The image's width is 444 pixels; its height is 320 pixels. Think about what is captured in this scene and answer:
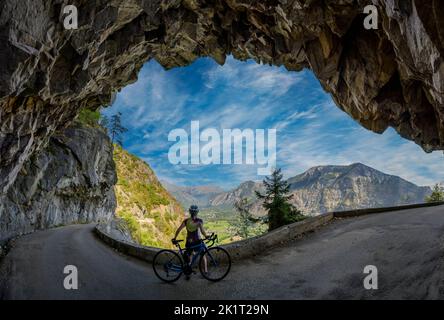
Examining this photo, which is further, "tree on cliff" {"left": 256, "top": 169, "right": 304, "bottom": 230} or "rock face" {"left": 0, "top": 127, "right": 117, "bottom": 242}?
"rock face" {"left": 0, "top": 127, "right": 117, "bottom": 242}

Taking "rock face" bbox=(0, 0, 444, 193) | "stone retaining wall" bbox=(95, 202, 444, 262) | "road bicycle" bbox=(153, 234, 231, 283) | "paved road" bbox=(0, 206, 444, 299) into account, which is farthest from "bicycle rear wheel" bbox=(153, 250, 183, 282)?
"rock face" bbox=(0, 0, 444, 193)

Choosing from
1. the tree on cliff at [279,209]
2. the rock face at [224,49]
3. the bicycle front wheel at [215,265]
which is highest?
the rock face at [224,49]

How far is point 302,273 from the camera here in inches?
297

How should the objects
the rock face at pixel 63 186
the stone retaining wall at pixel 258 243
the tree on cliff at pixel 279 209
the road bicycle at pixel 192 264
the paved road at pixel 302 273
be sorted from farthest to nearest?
the rock face at pixel 63 186 < the tree on cliff at pixel 279 209 < the stone retaining wall at pixel 258 243 < the road bicycle at pixel 192 264 < the paved road at pixel 302 273

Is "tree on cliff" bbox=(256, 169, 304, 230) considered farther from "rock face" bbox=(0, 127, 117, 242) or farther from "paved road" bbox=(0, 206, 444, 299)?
"rock face" bbox=(0, 127, 117, 242)

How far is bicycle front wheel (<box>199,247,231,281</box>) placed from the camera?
780 cm

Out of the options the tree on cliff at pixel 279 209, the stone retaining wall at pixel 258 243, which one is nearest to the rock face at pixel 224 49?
the stone retaining wall at pixel 258 243

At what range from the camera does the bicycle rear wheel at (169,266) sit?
784 centimetres

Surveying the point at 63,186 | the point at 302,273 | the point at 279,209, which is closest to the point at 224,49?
the point at 279,209

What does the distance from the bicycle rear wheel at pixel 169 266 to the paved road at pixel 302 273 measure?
25 cm

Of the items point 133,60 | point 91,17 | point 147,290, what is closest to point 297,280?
point 147,290

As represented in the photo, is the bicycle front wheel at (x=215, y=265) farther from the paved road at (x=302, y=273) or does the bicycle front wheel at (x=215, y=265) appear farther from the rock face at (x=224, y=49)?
the rock face at (x=224, y=49)

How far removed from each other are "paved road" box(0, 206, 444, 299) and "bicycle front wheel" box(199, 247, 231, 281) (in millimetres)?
263

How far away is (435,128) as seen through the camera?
18.4m
